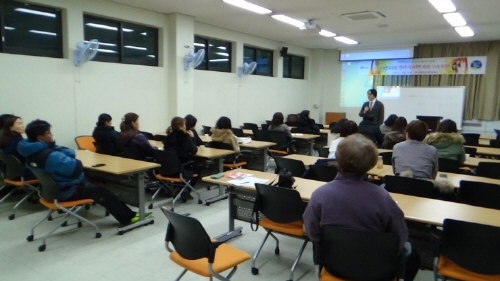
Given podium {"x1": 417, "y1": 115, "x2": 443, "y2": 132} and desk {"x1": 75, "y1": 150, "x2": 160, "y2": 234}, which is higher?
podium {"x1": 417, "y1": 115, "x2": 443, "y2": 132}

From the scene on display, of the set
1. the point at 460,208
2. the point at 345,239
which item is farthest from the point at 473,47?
the point at 345,239

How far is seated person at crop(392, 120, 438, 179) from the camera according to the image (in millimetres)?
3294

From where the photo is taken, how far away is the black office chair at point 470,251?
1.92 metres

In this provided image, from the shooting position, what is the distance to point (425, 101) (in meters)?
10.3

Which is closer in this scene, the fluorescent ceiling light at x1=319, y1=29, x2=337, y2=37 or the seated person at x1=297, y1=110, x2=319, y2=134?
the seated person at x1=297, y1=110, x2=319, y2=134

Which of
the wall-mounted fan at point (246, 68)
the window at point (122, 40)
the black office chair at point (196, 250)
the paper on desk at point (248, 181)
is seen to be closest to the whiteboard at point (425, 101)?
the wall-mounted fan at point (246, 68)

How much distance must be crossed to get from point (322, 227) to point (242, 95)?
7.50 meters

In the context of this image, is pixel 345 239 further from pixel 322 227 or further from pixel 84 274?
pixel 84 274

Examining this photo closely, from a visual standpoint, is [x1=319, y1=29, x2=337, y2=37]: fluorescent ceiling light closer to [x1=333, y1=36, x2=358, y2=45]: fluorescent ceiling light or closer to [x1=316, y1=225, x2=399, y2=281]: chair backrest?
[x1=333, y1=36, x2=358, y2=45]: fluorescent ceiling light

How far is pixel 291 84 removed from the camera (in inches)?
441

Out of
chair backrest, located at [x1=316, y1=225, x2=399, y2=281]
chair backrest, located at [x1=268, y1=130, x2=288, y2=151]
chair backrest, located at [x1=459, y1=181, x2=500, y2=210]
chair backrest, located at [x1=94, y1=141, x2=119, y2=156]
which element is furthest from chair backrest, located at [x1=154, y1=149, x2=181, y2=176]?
chair backrest, located at [x1=459, y1=181, x2=500, y2=210]

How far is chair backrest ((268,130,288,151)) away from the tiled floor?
2.69 m

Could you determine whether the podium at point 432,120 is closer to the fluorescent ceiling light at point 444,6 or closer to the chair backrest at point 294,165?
the fluorescent ceiling light at point 444,6

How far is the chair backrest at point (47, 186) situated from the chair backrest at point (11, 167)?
959mm
